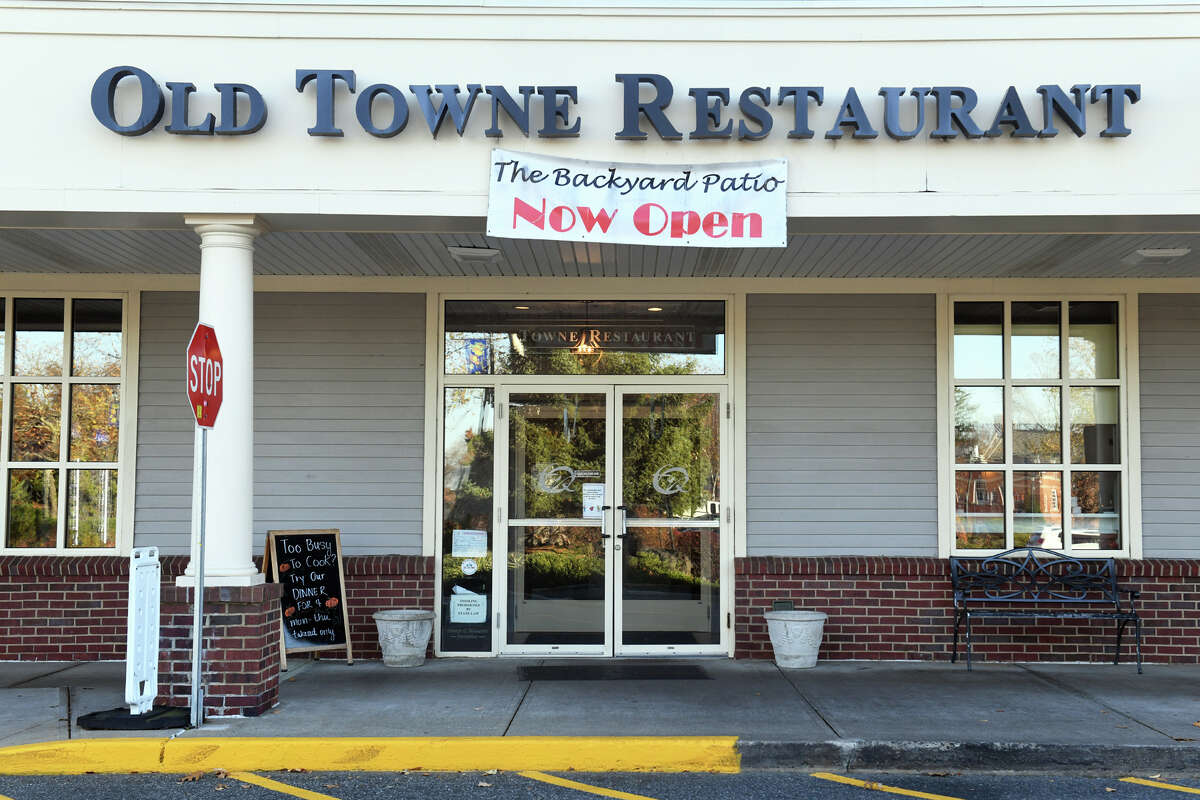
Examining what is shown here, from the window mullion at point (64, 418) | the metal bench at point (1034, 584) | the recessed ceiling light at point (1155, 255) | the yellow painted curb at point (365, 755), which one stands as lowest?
the yellow painted curb at point (365, 755)

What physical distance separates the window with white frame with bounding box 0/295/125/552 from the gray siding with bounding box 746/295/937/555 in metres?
5.48

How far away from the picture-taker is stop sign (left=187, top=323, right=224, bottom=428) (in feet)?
20.2

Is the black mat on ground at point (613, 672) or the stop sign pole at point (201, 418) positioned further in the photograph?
the black mat on ground at point (613, 672)

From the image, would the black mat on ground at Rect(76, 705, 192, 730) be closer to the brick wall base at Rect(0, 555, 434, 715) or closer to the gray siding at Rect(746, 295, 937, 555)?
the brick wall base at Rect(0, 555, 434, 715)

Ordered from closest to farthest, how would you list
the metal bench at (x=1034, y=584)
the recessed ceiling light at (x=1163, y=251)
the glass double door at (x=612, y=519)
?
the recessed ceiling light at (x=1163, y=251) < the metal bench at (x=1034, y=584) < the glass double door at (x=612, y=519)

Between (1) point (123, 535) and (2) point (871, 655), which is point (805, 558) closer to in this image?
(2) point (871, 655)

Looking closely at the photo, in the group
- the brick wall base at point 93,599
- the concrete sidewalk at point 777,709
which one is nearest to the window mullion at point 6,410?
the brick wall base at point 93,599

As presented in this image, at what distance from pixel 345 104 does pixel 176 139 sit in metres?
1.13

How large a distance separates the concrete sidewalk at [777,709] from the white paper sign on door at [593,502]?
1321 mm

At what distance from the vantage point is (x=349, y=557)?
8.68 metres

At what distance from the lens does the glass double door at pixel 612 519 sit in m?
8.75

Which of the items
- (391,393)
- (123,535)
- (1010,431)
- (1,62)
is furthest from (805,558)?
(1,62)

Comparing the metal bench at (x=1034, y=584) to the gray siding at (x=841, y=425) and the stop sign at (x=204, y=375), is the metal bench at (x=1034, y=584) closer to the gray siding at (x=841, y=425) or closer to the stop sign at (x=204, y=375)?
the gray siding at (x=841, y=425)

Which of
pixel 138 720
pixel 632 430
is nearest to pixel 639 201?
pixel 632 430
